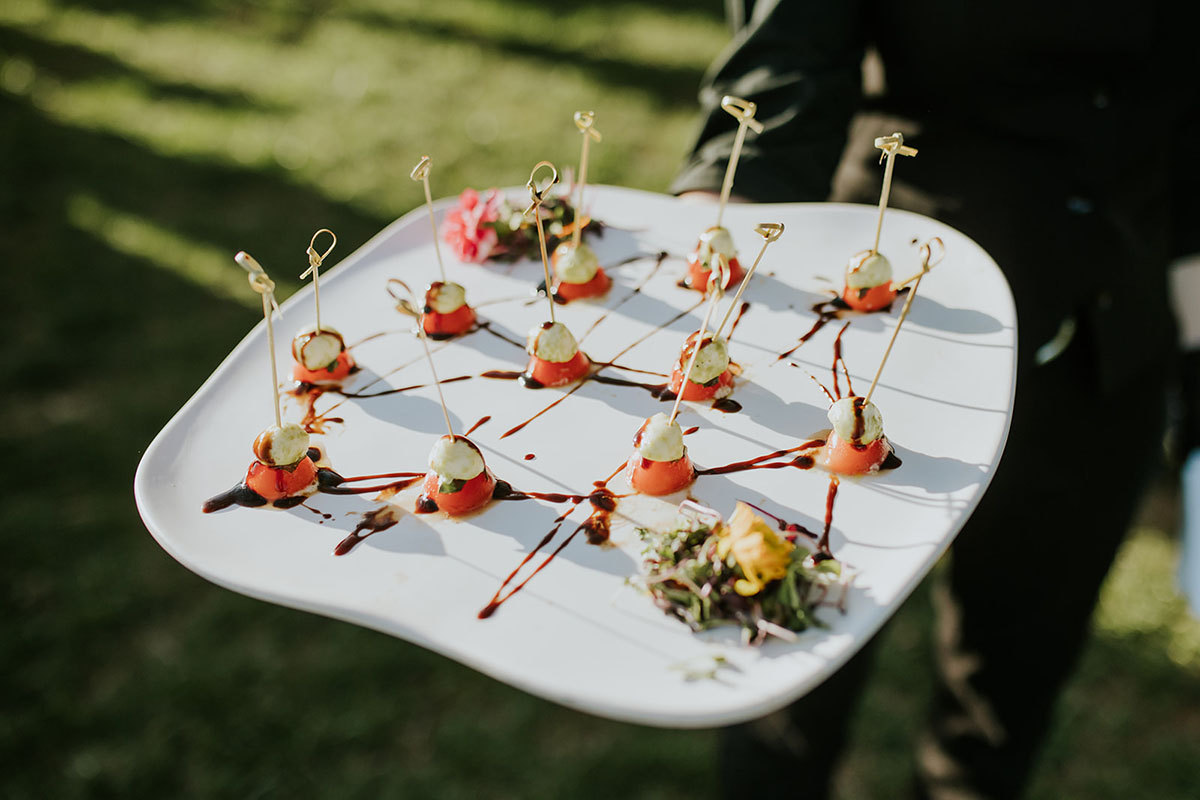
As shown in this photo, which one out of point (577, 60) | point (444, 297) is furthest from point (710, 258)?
point (577, 60)

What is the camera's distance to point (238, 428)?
4.25 ft

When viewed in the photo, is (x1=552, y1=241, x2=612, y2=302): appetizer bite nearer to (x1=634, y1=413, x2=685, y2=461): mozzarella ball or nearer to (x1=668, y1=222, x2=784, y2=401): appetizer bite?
(x1=668, y1=222, x2=784, y2=401): appetizer bite

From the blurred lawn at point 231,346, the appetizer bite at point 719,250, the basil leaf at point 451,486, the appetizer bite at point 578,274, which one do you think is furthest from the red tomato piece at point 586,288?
the blurred lawn at point 231,346

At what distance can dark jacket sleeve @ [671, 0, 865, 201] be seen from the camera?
4.89 ft

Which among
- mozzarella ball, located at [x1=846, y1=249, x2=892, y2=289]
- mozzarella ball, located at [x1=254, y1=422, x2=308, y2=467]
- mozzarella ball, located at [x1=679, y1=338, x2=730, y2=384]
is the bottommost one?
mozzarella ball, located at [x1=254, y1=422, x2=308, y2=467]

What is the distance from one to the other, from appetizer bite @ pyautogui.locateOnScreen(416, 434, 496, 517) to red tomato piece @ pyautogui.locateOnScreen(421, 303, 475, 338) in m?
0.34

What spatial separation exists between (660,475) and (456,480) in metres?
0.24

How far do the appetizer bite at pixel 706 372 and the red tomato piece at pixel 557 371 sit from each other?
0.14 meters

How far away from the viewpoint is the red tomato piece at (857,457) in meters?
1.16

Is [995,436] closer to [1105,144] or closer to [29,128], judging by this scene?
[1105,144]

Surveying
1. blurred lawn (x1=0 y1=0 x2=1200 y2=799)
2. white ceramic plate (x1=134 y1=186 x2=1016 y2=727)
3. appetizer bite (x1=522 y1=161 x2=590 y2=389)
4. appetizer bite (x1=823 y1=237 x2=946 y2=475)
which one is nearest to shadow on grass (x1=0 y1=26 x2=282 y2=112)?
blurred lawn (x1=0 y1=0 x2=1200 y2=799)

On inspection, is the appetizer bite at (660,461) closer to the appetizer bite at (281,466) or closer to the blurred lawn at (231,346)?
the appetizer bite at (281,466)

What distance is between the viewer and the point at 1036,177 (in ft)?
4.90

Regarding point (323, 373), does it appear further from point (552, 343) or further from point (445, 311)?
point (552, 343)
